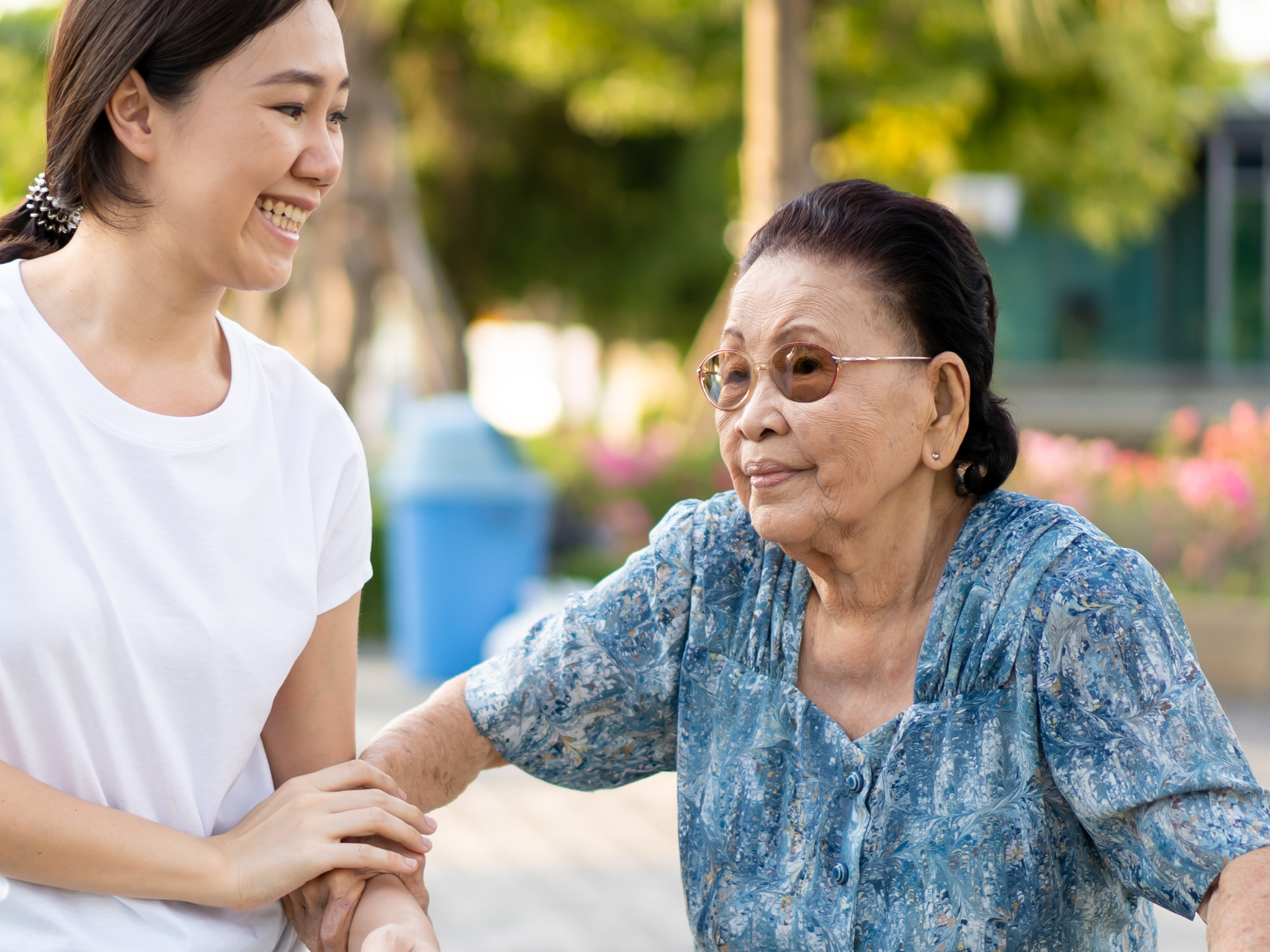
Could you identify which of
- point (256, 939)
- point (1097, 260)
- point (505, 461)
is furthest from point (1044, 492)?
point (1097, 260)

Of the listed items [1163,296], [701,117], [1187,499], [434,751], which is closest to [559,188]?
[701,117]

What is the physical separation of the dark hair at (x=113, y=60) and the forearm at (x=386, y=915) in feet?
3.31

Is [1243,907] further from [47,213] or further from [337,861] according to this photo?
[47,213]

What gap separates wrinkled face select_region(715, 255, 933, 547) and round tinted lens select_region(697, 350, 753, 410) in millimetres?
21

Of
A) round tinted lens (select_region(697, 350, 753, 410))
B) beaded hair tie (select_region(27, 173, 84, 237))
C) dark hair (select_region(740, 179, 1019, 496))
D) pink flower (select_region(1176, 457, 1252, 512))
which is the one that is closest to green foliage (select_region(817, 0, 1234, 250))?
pink flower (select_region(1176, 457, 1252, 512))

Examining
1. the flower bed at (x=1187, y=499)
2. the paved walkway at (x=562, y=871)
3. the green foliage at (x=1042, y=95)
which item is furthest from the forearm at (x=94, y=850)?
the green foliage at (x=1042, y=95)

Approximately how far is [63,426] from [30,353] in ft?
0.34

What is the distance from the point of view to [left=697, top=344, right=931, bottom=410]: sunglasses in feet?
6.36

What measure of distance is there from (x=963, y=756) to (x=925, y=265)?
691mm

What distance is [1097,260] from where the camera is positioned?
22.8m

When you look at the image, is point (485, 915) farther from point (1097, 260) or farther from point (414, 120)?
point (1097, 260)

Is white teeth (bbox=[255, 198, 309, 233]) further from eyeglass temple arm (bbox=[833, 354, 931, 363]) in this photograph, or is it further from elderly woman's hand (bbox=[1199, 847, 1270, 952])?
elderly woman's hand (bbox=[1199, 847, 1270, 952])

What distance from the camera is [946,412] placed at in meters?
2.02

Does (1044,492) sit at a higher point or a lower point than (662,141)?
lower
